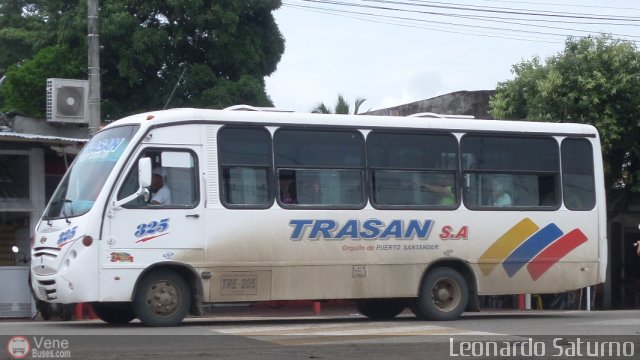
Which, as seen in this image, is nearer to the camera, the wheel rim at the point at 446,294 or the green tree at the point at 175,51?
the wheel rim at the point at 446,294

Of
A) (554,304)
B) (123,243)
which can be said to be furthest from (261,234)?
(554,304)

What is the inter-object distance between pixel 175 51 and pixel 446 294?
15681 millimetres

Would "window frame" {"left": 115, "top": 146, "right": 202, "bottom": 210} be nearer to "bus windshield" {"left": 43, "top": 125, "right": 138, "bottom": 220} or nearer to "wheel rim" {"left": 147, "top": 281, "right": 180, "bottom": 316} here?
"bus windshield" {"left": 43, "top": 125, "right": 138, "bottom": 220}

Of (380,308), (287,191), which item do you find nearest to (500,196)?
(380,308)

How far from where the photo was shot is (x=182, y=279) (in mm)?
14008

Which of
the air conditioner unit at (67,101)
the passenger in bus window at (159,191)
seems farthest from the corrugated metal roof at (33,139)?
the passenger in bus window at (159,191)

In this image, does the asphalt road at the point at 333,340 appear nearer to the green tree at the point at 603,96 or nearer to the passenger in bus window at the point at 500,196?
the passenger in bus window at the point at 500,196

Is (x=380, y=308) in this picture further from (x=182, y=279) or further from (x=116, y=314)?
(x=116, y=314)

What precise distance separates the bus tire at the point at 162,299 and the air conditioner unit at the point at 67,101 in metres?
9.16

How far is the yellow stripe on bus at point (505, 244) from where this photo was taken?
15789mm

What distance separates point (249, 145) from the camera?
14.4m

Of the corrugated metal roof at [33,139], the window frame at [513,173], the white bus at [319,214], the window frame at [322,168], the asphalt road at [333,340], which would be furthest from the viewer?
the corrugated metal roof at [33,139]

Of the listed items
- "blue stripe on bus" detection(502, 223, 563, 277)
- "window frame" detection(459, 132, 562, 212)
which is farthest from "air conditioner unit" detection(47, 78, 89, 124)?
"blue stripe on bus" detection(502, 223, 563, 277)

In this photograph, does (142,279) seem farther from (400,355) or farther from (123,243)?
(400,355)
